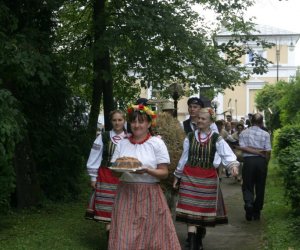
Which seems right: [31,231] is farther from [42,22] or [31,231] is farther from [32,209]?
[42,22]

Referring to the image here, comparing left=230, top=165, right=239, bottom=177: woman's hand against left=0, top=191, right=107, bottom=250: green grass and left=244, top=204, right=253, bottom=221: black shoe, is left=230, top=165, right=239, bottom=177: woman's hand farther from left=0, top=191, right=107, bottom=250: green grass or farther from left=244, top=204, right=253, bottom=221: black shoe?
left=244, top=204, right=253, bottom=221: black shoe

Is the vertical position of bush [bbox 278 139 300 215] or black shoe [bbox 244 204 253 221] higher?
bush [bbox 278 139 300 215]

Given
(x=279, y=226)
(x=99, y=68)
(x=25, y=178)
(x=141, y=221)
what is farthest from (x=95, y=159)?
(x=99, y=68)

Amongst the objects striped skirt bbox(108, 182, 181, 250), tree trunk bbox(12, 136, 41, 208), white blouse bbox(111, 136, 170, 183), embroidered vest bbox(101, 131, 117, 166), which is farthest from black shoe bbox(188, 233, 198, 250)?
tree trunk bbox(12, 136, 41, 208)

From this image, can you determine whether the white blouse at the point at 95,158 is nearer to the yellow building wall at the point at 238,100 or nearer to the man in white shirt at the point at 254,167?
the man in white shirt at the point at 254,167

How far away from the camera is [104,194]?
7.00m

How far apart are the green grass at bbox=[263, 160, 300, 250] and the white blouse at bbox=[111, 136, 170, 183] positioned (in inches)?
93.5

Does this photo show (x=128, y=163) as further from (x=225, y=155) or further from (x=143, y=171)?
(x=225, y=155)

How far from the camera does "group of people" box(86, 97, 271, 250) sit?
5363 mm

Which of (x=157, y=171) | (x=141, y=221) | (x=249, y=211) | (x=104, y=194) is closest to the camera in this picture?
(x=157, y=171)

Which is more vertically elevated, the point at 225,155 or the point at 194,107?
the point at 194,107

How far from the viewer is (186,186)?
679 cm

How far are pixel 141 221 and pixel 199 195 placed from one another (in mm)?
1568

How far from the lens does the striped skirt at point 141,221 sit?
5.29 m
